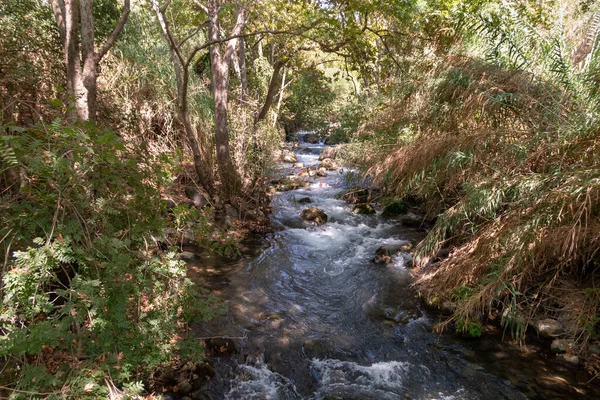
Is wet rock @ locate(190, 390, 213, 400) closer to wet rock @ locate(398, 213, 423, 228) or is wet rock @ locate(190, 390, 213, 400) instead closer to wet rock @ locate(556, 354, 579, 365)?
wet rock @ locate(556, 354, 579, 365)

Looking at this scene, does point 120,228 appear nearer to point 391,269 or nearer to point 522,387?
point 522,387

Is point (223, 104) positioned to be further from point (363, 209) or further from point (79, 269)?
point (79, 269)

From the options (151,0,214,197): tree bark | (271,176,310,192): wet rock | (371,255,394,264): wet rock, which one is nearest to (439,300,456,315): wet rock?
(371,255,394,264): wet rock

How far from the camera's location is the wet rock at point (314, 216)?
321 inches

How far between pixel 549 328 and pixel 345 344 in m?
2.34

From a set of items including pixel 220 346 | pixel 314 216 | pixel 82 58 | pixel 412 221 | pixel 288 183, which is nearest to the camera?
pixel 220 346

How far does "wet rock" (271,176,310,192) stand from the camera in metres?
10.7

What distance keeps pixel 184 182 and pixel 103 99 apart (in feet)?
7.27

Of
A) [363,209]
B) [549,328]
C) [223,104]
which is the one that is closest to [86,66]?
[223,104]

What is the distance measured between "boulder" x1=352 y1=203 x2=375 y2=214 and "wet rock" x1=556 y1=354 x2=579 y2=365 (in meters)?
5.50

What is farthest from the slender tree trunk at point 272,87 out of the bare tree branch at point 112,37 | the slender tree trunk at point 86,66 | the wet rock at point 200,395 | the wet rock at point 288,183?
the wet rock at point 200,395

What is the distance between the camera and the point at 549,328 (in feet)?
12.4

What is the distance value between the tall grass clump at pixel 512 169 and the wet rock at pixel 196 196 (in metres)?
3.74

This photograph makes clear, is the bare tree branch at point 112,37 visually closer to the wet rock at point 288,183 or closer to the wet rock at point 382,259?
the wet rock at point 382,259
